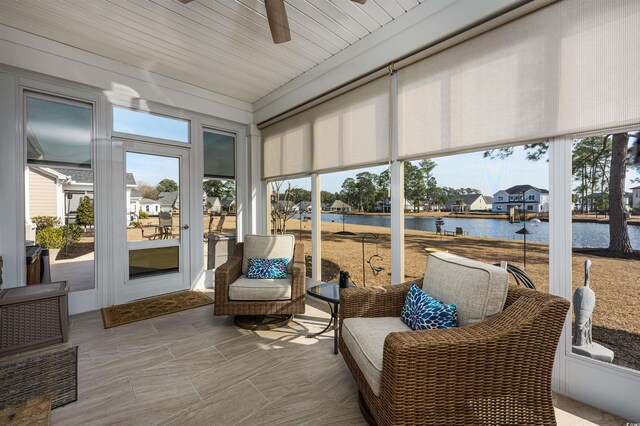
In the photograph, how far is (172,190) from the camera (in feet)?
13.0

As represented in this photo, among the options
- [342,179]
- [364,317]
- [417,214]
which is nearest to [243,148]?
[342,179]

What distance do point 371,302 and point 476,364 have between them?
30.4 inches

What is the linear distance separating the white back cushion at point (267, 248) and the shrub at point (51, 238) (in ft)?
6.88

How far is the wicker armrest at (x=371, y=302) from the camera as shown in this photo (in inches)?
77.2

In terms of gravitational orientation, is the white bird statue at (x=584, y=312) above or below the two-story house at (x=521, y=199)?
below

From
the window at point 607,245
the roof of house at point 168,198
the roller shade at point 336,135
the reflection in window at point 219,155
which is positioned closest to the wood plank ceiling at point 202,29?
the roller shade at point 336,135

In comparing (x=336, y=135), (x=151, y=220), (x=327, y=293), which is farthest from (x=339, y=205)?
(x=151, y=220)

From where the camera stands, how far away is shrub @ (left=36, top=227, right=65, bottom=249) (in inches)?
120

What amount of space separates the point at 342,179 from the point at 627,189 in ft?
7.98

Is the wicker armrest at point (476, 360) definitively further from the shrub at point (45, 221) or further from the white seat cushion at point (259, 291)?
the shrub at point (45, 221)

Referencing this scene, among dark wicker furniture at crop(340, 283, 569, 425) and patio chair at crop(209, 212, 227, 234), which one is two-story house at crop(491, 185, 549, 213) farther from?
patio chair at crop(209, 212, 227, 234)

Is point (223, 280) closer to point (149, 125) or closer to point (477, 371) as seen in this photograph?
point (477, 371)

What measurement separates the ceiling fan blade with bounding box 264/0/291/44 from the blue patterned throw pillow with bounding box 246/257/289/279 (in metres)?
2.18

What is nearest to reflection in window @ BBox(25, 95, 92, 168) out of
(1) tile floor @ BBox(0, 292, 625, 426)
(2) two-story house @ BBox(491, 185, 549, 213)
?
(1) tile floor @ BBox(0, 292, 625, 426)
